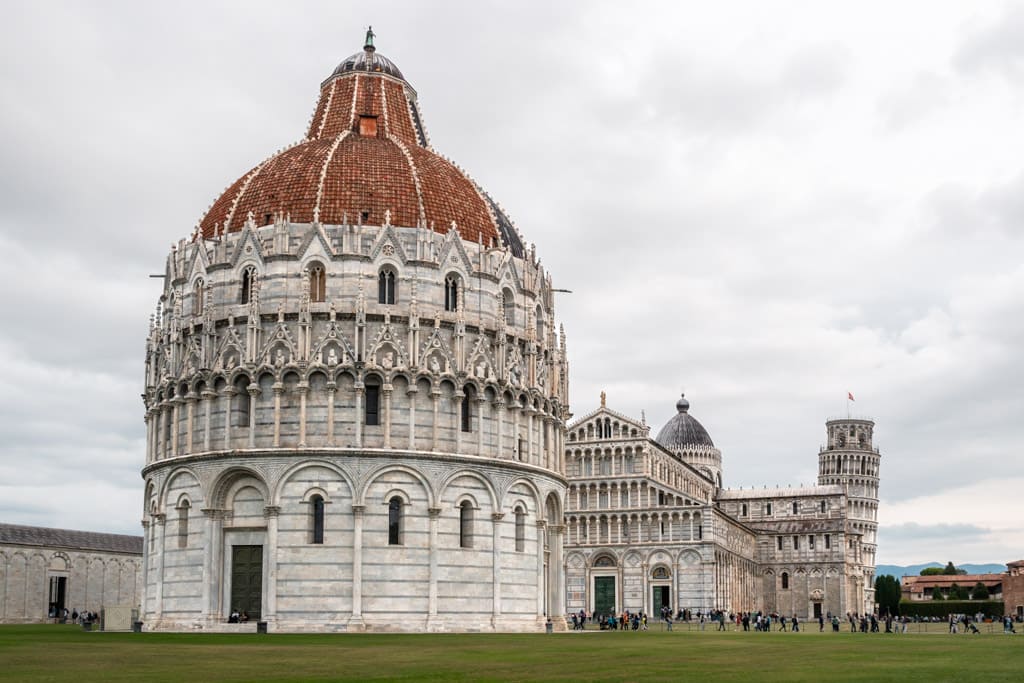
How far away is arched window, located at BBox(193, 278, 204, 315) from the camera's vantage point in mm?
60122

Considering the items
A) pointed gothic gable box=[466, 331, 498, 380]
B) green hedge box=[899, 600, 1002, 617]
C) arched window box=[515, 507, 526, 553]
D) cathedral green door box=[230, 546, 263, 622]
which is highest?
pointed gothic gable box=[466, 331, 498, 380]

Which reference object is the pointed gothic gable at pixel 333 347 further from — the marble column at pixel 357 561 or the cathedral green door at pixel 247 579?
the cathedral green door at pixel 247 579

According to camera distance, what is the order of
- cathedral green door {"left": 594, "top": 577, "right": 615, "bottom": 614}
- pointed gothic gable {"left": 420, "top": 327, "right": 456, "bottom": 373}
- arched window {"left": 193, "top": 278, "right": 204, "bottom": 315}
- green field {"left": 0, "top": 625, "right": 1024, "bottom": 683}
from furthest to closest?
cathedral green door {"left": 594, "top": 577, "right": 615, "bottom": 614} → arched window {"left": 193, "top": 278, "right": 204, "bottom": 315} → pointed gothic gable {"left": 420, "top": 327, "right": 456, "bottom": 373} → green field {"left": 0, "top": 625, "right": 1024, "bottom": 683}

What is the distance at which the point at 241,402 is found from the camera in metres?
56.8

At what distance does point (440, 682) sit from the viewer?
81.6 ft

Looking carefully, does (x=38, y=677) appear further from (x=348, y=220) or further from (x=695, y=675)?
(x=348, y=220)

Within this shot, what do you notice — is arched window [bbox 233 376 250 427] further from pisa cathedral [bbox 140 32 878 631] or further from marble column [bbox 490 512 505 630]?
marble column [bbox 490 512 505 630]

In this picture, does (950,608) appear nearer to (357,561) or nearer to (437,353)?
(437,353)

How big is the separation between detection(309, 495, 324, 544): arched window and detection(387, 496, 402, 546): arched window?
2.98m

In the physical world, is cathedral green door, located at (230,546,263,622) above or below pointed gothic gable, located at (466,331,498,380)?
below

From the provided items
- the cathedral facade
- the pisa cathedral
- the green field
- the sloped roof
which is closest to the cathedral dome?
the cathedral facade

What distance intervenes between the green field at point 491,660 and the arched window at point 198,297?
63.8 feet

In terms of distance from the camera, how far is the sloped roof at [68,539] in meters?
101

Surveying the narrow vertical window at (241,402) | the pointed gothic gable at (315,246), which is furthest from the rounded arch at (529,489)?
the pointed gothic gable at (315,246)
